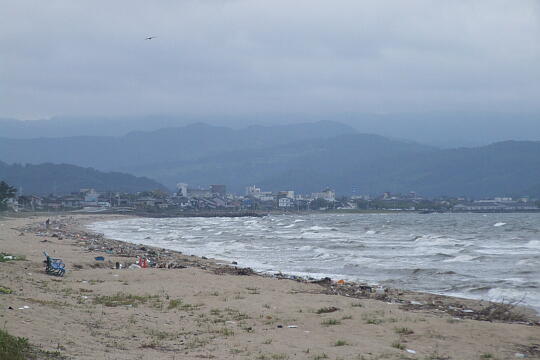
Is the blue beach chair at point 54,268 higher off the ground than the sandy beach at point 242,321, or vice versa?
the blue beach chair at point 54,268

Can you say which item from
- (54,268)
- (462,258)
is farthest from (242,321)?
(462,258)

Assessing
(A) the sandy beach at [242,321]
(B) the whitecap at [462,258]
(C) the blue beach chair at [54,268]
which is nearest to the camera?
(A) the sandy beach at [242,321]

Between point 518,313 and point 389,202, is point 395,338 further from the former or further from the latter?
point 389,202

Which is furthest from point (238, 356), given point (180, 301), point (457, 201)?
point (457, 201)

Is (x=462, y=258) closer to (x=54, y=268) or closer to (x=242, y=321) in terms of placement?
(x=54, y=268)

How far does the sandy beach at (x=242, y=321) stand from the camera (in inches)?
396

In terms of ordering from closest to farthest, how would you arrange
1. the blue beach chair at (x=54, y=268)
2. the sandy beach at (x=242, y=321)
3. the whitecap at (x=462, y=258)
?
the sandy beach at (x=242, y=321)
the blue beach chair at (x=54, y=268)
the whitecap at (x=462, y=258)

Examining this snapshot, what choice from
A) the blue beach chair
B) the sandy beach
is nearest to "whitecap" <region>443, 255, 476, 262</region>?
the sandy beach

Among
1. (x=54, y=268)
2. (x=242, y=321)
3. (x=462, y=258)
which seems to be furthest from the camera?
(x=462, y=258)

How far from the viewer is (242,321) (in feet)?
41.8

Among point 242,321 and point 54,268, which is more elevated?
point 54,268

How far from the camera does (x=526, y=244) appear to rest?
4134cm

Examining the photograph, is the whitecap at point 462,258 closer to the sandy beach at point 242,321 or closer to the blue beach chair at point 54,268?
the sandy beach at point 242,321

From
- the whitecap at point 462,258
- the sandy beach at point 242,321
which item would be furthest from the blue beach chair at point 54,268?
the whitecap at point 462,258
